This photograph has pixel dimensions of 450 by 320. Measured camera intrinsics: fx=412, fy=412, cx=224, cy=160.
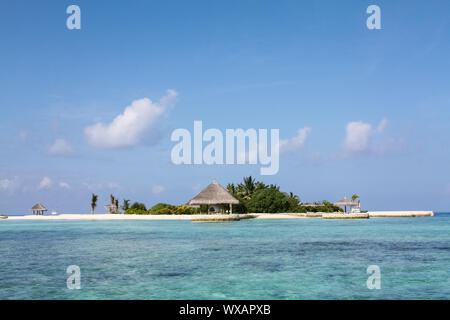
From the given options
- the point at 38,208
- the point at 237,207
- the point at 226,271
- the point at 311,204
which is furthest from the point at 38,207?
the point at 226,271

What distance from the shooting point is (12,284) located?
1169cm

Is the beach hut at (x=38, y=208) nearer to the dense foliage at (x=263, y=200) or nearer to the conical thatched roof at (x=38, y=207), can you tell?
the conical thatched roof at (x=38, y=207)

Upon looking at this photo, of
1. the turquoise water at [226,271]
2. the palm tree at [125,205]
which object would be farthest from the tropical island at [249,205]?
the turquoise water at [226,271]

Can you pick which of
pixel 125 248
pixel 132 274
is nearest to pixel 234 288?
pixel 132 274

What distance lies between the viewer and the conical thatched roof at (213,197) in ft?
154

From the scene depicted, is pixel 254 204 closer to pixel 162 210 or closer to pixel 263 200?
pixel 263 200

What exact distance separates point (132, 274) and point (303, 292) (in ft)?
18.1

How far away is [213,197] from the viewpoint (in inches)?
1863

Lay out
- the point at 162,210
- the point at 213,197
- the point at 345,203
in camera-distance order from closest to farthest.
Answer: the point at 213,197 → the point at 162,210 → the point at 345,203

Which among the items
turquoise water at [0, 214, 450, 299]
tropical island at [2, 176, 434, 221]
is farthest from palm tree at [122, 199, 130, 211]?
turquoise water at [0, 214, 450, 299]
